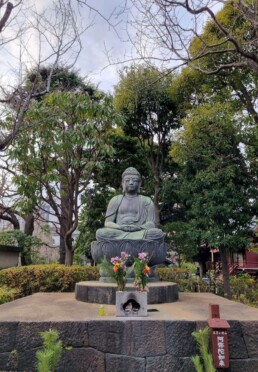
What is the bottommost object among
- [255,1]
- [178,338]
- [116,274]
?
[178,338]

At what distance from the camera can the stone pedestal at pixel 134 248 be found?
5.71 m

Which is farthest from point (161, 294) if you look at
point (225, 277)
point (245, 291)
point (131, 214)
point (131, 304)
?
point (225, 277)

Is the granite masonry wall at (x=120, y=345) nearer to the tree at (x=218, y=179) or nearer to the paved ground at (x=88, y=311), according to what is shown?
the paved ground at (x=88, y=311)

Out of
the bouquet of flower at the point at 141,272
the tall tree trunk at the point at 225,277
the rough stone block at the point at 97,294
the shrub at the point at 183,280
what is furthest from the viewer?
the tall tree trunk at the point at 225,277

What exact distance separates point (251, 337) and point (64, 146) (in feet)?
19.9

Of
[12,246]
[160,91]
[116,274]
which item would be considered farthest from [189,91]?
[116,274]

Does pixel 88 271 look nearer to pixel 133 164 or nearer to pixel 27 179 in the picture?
pixel 27 179

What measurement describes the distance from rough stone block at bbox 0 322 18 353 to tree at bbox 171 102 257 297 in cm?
697

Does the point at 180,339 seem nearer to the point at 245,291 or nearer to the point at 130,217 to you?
the point at 130,217

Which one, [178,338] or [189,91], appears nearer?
[178,338]

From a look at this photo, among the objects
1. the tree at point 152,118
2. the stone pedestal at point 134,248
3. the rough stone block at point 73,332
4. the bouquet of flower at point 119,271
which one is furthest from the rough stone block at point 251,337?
the tree at point 152,118

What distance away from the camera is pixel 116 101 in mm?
12031

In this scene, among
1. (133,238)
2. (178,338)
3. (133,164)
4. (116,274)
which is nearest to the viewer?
(178,338)

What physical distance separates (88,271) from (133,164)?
6.33m
